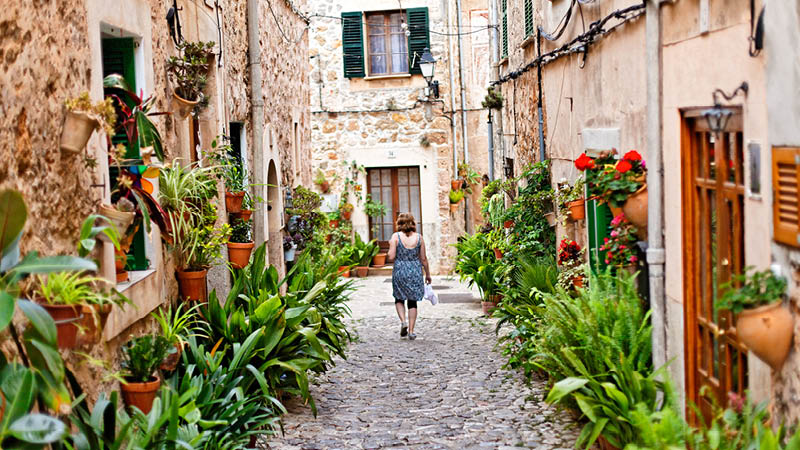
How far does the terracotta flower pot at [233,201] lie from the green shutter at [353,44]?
36.3 feet

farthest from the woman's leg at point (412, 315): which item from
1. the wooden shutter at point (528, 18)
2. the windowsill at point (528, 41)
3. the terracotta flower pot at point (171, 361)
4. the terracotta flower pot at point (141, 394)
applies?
the terracotta flower pot at point (141, 394)

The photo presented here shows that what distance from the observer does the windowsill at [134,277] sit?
5557mm

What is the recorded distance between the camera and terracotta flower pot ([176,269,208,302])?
6.99 m

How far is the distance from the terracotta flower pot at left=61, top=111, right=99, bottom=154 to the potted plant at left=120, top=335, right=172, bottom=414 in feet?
4.24

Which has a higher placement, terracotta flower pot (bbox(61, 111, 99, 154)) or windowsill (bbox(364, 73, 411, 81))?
windowsill (bbox(364, 73, 411, 81))

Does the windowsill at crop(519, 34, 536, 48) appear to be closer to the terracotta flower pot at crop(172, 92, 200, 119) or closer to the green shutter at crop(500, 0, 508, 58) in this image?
the green shutter at crop(500, 0, 508, 58)

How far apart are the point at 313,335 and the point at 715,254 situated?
3.27 metres

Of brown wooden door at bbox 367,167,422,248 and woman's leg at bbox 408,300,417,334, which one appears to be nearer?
woman's leg at bbox 408,300,417,334

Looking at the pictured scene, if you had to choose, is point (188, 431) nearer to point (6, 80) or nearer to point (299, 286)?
point (6, 80)

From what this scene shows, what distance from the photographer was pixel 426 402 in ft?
26.3

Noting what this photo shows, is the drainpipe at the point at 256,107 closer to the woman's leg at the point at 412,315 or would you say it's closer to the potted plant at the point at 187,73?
the woman's leg at the point at 412,315

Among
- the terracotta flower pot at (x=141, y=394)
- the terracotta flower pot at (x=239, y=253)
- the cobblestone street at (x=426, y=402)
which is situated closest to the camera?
the terracotta flower pot at (x=141, y=394)

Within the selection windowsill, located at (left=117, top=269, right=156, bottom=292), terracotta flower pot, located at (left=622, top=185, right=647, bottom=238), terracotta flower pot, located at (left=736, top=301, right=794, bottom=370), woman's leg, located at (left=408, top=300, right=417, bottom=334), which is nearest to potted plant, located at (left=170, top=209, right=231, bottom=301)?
windowsill, located at (left=117, top=269, right=156, bottom=292)

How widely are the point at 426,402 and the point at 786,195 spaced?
4562 millimetres
